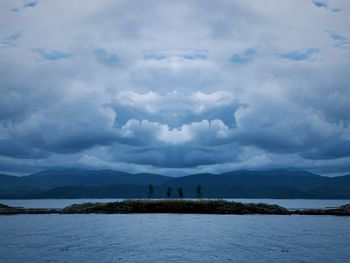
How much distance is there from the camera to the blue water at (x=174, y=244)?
82875 mm

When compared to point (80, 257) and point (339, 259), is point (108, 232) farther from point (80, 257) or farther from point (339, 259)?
point (339, 259)

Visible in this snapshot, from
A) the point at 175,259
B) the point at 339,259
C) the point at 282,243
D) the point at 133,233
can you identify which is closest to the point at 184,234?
the point at 133,233

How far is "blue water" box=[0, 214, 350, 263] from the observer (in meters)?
82.9

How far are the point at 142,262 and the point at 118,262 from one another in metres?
3.89

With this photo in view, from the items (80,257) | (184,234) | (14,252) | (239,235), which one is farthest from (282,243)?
(14,252)

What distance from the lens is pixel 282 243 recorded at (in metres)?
104

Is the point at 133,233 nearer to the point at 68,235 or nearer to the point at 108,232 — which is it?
the point at 108,232

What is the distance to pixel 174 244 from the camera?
103750mm

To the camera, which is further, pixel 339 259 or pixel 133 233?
pixel 133 233

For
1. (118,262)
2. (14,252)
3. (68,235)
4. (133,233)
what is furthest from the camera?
(133,233)

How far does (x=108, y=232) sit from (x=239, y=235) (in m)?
34.7

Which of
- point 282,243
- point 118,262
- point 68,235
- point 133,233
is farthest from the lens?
point 133,233

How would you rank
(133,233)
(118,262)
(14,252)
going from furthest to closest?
(133,233) → (14,252) → (118,262)

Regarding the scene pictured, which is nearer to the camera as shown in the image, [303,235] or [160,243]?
[160,243]
